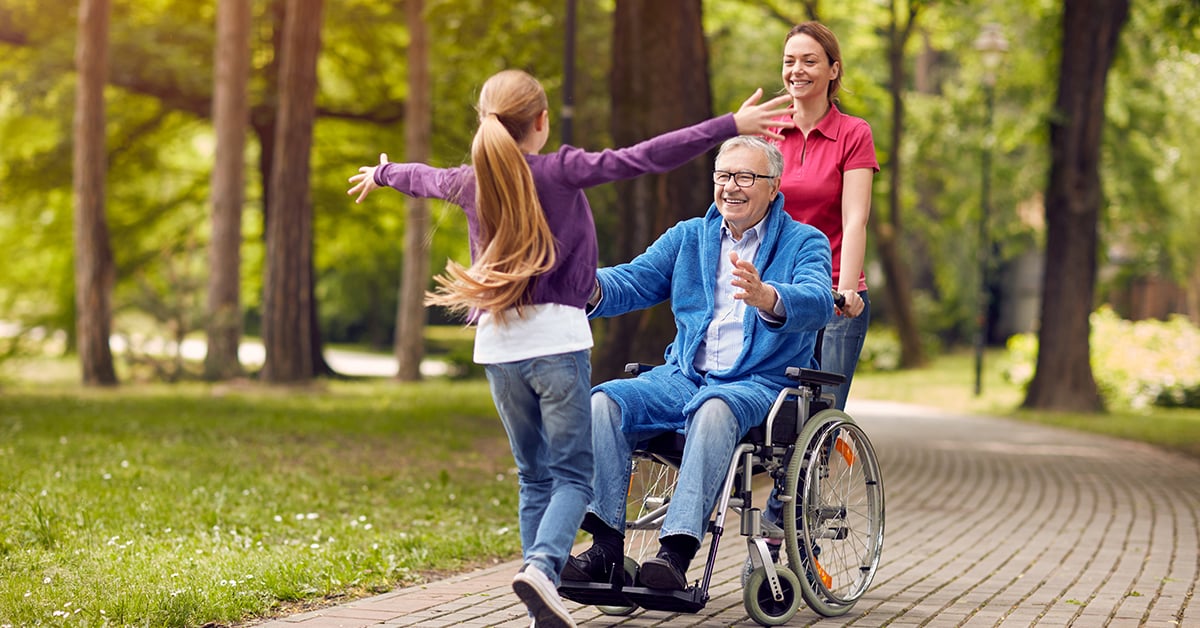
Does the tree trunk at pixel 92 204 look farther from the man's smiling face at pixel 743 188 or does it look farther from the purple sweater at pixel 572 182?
the purple sweater at pixel 572 182

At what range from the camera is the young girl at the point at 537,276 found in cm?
457

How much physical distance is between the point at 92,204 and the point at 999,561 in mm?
→ 16606

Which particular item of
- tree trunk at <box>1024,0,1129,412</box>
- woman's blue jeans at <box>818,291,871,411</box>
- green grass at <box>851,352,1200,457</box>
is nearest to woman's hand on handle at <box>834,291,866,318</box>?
woman's blue jeans at <box>818,291,871,411</box>

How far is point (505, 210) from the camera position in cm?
459

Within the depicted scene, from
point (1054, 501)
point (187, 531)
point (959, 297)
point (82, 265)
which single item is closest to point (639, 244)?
point (1054, 501)

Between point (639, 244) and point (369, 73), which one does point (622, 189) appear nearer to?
point (639, 244)

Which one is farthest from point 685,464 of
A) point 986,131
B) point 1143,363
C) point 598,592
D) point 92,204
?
point 986,131

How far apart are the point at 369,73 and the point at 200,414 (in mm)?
15103

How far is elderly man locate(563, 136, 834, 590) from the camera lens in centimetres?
517

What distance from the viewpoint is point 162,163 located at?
96.6 feet

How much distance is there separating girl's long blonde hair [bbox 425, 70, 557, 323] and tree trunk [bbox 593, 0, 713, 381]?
7176 millimetres

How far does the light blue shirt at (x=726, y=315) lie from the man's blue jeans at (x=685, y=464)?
1.34 feet

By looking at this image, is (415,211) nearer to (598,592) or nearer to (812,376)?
(812,376)

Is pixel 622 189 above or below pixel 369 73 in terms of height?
below
